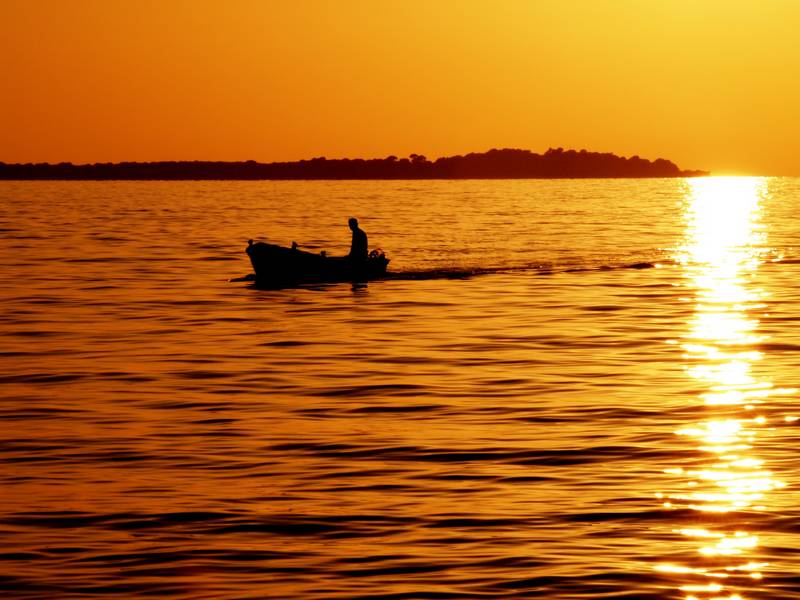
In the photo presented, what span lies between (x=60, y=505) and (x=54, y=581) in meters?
2.47

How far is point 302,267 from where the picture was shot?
3988 cm

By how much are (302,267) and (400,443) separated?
77.0 feet

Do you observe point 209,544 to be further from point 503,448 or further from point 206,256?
point 206,256

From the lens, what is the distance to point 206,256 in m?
54.1

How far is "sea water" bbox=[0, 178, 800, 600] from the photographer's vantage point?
11562 mm

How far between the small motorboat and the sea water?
1.99 meters

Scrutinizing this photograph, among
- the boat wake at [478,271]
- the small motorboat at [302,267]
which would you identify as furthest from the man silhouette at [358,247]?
the boat wake at [478,271]

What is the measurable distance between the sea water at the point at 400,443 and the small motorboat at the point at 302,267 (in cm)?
199

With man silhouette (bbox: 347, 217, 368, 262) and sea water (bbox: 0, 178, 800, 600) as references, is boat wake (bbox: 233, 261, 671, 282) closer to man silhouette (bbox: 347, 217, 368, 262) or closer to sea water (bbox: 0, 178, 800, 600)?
man silhouette (bbox: 347, 217, 368, 262)

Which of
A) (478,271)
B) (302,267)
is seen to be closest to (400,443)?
(302,267)

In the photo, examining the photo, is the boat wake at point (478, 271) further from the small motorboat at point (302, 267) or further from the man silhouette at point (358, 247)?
the man silhouette at point (358, 247)

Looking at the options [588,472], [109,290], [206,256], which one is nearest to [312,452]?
[588,472]

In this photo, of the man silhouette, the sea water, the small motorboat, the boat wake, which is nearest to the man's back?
the man silhouette

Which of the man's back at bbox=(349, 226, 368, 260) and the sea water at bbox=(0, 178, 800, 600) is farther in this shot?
the man's back at bbox=(349, 226, 368, 260)
